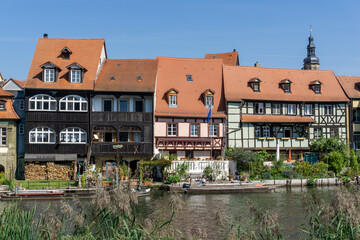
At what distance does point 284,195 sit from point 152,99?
1530 cm

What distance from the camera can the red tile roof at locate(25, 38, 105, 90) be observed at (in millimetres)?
40781

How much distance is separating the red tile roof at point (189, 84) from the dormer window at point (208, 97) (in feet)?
1.32

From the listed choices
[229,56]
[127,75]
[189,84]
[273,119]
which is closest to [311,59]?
[229,56]

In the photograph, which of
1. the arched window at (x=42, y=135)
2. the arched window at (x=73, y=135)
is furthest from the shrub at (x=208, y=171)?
the arched window at (x=42, y=135)

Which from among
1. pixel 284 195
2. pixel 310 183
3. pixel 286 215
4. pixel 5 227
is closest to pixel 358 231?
pixel 5 227

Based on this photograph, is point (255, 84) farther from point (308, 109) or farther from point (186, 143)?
point (186, 143)

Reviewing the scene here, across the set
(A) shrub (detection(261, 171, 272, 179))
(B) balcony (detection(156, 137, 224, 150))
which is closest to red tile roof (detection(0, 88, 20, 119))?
(B) balcony (detection(156, 137, 224, 150))

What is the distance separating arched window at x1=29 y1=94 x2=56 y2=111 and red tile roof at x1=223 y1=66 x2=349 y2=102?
16855mm

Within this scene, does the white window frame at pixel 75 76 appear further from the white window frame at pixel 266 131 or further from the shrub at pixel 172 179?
the white window frame at pixel 266 131

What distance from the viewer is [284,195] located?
33344mm

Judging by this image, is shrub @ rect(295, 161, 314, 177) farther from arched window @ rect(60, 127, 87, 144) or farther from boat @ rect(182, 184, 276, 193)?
arched window @ rect(60, 127, 87, 144)

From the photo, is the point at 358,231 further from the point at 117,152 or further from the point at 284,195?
the point at 117,152

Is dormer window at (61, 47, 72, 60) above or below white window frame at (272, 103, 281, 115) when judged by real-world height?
above

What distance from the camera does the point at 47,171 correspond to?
40.2 metres
